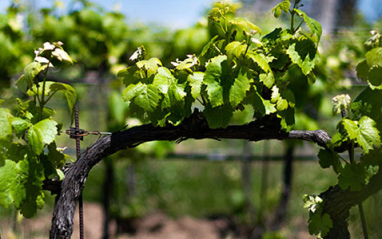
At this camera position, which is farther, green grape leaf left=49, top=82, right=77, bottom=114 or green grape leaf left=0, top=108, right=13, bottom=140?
green grape leaf left=49, top=82, right=77, bottom=114

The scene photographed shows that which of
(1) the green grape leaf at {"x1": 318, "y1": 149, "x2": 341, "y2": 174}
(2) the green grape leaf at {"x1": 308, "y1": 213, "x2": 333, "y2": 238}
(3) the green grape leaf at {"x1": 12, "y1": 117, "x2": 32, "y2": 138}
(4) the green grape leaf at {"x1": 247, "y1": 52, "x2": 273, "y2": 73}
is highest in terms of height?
(4) the green grape leaf at {"x1": 247, "y1": 52, "x2": 273, "y2": 73}

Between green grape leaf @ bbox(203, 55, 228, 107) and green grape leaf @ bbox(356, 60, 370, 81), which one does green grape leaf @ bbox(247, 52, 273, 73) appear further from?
green grape leaf @ bbox(356, 60, 370, 81)

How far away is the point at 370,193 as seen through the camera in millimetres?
1952

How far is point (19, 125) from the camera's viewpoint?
1788mm

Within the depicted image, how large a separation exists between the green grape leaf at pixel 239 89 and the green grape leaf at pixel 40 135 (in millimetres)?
656

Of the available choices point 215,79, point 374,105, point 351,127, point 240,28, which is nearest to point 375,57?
point 374,105

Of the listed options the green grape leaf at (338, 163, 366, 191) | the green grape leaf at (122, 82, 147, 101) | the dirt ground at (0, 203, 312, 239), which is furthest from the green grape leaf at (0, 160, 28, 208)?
the dirt ground at (0, 203, 312, 239)

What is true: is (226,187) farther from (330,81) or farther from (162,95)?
(162,95)

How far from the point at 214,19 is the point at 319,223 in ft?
2.97

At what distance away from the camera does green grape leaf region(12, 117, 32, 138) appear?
1.78m

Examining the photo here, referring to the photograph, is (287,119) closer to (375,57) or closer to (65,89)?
(375,57)

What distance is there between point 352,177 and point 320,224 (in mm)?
230

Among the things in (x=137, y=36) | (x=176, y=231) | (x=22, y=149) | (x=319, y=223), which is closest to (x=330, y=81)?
(x=137, y=36)

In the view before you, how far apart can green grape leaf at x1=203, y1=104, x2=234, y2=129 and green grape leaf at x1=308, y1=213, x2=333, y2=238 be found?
56cm
